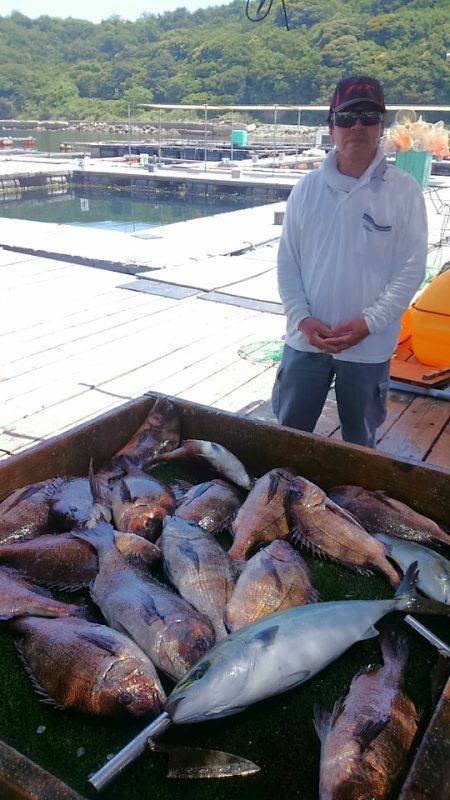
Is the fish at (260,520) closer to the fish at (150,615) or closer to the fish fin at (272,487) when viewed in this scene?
the fish fin at (272,487)

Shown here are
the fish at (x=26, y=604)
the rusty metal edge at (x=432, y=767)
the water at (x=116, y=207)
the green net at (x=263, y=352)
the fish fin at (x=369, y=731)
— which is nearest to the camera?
the rusty metal edge at (x=432, y=767)

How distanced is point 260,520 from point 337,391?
3.52 ft

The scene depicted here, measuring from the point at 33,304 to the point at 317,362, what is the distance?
5278 mm

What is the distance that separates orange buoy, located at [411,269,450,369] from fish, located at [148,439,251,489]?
100 inches

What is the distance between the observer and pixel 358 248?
8.62ft

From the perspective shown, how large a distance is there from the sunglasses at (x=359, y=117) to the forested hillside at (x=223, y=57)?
62.8 m

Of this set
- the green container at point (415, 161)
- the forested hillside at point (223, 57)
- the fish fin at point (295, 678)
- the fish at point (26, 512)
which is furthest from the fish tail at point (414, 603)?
the forested hillside at point (223, 57)

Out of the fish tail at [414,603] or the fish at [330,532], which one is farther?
the fish at [330,532]

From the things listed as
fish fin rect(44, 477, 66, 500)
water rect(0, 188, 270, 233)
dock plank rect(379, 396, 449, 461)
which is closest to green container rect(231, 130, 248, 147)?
water rect(0, 188, 270, 233)

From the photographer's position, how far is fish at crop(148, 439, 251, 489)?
7.83ft

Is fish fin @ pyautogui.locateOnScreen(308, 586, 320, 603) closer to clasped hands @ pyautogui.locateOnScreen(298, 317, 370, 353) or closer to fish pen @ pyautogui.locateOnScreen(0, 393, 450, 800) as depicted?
fish pen @ pyautogui.locateOnScreen(0, 393, 450, 800)

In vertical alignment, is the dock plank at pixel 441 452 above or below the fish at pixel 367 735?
below

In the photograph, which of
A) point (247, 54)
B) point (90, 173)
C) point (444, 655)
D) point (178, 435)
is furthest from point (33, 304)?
point (247, 54)

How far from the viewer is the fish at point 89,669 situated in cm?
143
